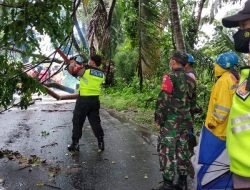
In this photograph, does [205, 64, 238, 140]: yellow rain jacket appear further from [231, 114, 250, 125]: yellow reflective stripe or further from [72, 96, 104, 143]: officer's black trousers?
[72, 96, 104, 143]: officer's black trousers

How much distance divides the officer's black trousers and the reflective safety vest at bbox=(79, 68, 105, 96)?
0.34 feet

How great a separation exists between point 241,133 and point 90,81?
17.5ft

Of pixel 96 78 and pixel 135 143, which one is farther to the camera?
pixel 135 143

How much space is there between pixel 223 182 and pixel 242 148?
123 centimetres

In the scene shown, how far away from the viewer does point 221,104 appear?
4227 millimetres

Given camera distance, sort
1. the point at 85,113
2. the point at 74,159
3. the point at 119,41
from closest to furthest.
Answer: the point at 74,159 < the point at 85,113 < the point at 119,41

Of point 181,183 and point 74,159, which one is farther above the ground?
point 181,183

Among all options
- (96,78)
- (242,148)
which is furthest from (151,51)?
(242,148)

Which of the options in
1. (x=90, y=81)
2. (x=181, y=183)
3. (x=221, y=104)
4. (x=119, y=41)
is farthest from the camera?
(x=119, y=41)

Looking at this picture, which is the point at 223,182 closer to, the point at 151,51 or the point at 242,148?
the point at 242,148

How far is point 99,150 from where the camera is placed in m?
7.61

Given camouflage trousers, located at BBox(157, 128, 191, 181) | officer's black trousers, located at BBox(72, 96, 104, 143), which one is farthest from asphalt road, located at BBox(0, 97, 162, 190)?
camouflage trousers, located at BBox(157, 128, 191, 181)

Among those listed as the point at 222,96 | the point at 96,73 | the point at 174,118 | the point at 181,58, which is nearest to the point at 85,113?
the point at 96,73

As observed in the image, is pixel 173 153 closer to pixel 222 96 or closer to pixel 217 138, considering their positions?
pixel 222 96
